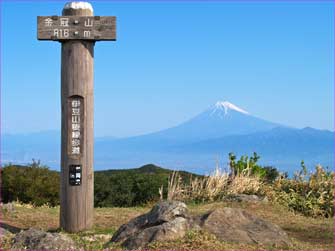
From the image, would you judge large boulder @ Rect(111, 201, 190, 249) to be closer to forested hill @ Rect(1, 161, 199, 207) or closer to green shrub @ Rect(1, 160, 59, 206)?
forested hill @ Rect(1, 161, 199, 207)

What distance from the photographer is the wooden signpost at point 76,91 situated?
9766 mm

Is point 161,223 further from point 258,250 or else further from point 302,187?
point 302,187

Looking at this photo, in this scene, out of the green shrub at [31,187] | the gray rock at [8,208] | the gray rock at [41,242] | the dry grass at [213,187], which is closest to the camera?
the gray rock at [41,242]

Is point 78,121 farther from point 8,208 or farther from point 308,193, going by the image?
point 308,193

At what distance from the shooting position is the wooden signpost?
Answer: 977 centimetres

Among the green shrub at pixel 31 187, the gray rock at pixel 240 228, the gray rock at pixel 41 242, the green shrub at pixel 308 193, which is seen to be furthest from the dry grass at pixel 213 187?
the gray rock at pixel 41 242

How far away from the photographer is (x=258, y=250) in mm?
7379

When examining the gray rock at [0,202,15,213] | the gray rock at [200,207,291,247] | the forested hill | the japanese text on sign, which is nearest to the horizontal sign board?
the japanese text on sign

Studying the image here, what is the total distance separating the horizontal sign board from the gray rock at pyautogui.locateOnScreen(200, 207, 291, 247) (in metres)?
3.46

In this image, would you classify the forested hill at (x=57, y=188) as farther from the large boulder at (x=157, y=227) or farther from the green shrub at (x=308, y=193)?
the large boulder at (x=157, y=227)

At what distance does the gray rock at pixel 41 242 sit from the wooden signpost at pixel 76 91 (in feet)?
7.21

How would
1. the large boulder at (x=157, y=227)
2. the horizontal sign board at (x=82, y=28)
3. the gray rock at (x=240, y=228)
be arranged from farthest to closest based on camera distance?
the horizontal sign board at (x=82, y=28), the gray rock at (x=240, y=228), the large boulder at (x=157, y=227)

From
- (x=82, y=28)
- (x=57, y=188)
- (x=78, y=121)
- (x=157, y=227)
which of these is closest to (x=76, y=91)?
(x=78, y=121)

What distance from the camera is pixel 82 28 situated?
9750mm
